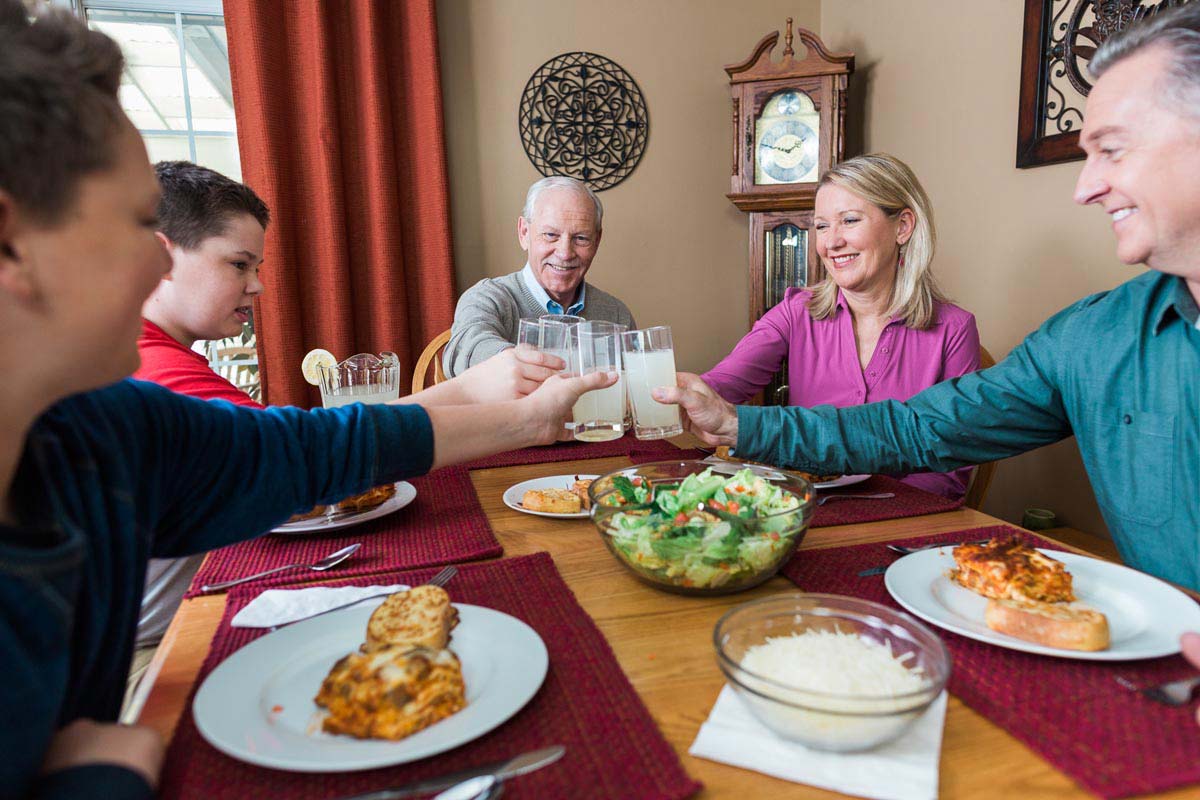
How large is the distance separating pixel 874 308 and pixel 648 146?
191cm

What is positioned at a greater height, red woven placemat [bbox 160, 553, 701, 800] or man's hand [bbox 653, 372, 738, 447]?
man's hand [bbox 653, 372, 738, 447]

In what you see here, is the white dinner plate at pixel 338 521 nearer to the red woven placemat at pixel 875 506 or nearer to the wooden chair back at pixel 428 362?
the red woven placemat at pixel 875 506

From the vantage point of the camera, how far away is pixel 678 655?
82 cm

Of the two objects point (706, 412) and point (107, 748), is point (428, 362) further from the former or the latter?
point (107, 748)

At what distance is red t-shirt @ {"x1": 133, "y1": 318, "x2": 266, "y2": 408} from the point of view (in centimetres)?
145

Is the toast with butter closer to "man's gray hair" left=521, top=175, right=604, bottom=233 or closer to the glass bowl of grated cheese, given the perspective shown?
the glass bowl of grated cheese

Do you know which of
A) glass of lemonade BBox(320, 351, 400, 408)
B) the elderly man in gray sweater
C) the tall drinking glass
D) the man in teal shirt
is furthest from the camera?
the elderly man in gray sweater

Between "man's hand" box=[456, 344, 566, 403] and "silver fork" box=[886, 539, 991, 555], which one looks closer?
"silver fork" box=[886, 539, 991, 555]

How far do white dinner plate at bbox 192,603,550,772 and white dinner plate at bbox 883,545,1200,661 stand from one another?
472 millimetres

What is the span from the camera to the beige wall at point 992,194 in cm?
248

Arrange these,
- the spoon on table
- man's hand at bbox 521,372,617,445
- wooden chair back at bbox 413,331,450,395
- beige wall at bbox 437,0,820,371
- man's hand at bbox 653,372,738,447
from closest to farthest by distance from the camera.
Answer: the spoon on table
man's hand at bbox 521,372,617,445
man's hand at bbox 653,372,738,447
wooden chair back at bbox 413,331,450,395
beige wall at bbox 437,0,820,371

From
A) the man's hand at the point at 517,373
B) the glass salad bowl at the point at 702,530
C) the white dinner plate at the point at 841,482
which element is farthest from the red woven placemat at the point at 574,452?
the glass salad bowl at the point at 702,530

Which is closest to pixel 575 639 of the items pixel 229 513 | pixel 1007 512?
pixel 229 513

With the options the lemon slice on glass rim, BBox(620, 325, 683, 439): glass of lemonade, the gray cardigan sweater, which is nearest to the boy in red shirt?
the lemon slice on glass rim
